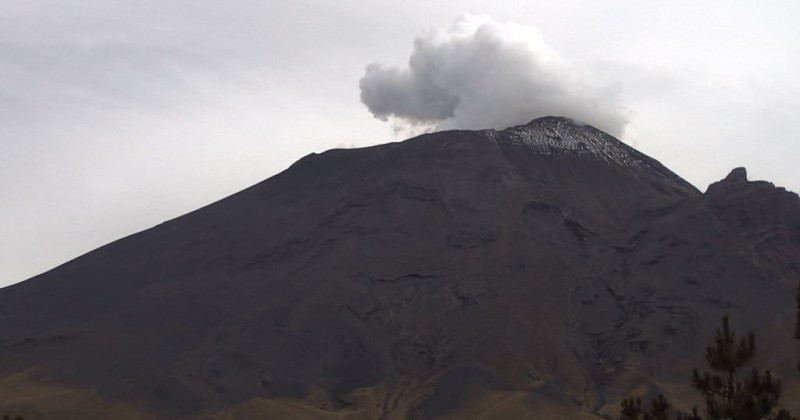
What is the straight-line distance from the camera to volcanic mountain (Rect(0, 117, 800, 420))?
481 ft

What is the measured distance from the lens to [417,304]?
170 metres

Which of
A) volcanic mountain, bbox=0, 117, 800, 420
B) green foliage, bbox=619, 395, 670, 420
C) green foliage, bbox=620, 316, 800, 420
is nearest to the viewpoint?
green foliage, bbox=620, 316, 800, 420

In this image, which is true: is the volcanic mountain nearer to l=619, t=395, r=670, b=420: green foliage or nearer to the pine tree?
l=619, t=395, r=670, b=420: green foliage

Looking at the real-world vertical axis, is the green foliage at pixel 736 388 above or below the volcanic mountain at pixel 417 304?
below

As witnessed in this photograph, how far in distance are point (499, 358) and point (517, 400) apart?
42.3ft

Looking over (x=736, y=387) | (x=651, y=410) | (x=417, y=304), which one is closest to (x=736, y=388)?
(x=736, y=387)

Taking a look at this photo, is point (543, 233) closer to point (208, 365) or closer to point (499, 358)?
point (499, 358)

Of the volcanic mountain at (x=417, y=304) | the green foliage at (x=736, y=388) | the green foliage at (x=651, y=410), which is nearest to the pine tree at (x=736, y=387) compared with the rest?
the green foliage at (x=736, y=388)

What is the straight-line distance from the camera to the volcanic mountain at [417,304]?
147 m

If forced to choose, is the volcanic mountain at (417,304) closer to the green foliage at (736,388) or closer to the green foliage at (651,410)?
the green foliage at (651,410)

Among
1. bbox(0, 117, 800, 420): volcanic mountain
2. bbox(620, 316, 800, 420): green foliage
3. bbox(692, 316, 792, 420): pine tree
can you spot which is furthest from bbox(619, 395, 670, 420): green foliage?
bbox(0, 117, 800, 420): volcanic mountain

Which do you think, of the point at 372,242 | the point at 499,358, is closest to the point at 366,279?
the point at 372,242

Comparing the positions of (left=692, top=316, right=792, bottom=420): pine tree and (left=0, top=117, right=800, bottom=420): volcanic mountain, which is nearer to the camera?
(left=692, top=316, right=792, bottom=420): pine tree

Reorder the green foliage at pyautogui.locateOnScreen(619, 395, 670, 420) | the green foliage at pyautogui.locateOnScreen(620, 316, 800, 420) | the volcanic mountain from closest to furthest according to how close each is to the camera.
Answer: the green foliage at pyautogui.locateOnScreen(620, 316, 800, 420)
the green foliage at pyautogui.locateOnScreen(619, 395, 670, 420)
the volcanic mountain
